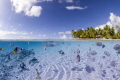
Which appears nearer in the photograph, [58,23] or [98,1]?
[98,1]

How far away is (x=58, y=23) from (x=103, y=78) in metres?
6.95

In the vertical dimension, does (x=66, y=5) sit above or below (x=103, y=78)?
above

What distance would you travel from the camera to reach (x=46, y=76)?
4.75 metres

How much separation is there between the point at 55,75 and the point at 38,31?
26.9 ft

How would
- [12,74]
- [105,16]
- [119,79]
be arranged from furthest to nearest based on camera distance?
[105,16], [12,74], [119,79]

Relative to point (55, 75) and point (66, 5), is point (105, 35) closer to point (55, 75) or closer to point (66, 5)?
point (66, 5)

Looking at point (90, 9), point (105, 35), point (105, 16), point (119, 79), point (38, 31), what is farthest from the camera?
point (105, 35)

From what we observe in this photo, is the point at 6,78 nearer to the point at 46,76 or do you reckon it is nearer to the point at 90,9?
the point at 46,76

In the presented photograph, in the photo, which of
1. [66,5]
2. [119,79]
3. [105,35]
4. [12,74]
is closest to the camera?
[119,79]

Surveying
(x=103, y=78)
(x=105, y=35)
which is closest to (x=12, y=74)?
(x=103, y=78)

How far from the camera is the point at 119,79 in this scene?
4.40 m

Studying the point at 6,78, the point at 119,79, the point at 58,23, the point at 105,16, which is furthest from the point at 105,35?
the point at 6,78

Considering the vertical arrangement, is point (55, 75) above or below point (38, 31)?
below

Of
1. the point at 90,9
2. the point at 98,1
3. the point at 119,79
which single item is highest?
the point at 98,1
